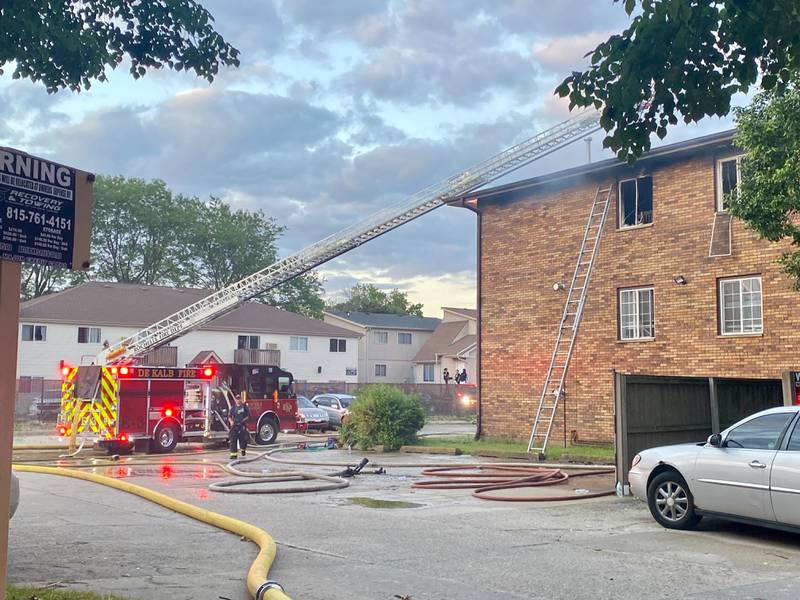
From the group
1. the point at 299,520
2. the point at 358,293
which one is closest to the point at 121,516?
the point at 299,520

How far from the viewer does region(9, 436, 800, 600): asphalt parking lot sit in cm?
723

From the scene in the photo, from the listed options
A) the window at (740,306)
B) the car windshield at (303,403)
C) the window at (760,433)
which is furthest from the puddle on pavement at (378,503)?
the car windshield at (303,403)

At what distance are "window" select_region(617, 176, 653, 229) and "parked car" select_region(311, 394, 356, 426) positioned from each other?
15722mm

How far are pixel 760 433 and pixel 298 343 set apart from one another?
46.6 m

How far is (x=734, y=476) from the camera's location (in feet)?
31.1

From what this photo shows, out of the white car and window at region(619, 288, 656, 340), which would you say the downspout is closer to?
window at region(619, 288, 656, 340)

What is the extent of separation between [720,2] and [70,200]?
14.9 ft

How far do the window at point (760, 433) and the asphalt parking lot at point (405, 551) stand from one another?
3.50 ft

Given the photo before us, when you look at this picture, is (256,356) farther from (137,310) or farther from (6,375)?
(6,375)

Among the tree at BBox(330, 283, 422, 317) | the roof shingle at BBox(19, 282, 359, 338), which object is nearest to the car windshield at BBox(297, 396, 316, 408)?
the roof shingle at BBox(19, 282, 359, 338)

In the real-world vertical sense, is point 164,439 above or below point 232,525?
above

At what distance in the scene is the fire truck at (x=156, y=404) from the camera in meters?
21.9

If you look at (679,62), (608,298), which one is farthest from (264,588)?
(608,298)

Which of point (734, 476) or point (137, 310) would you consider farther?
point (137, 310)
